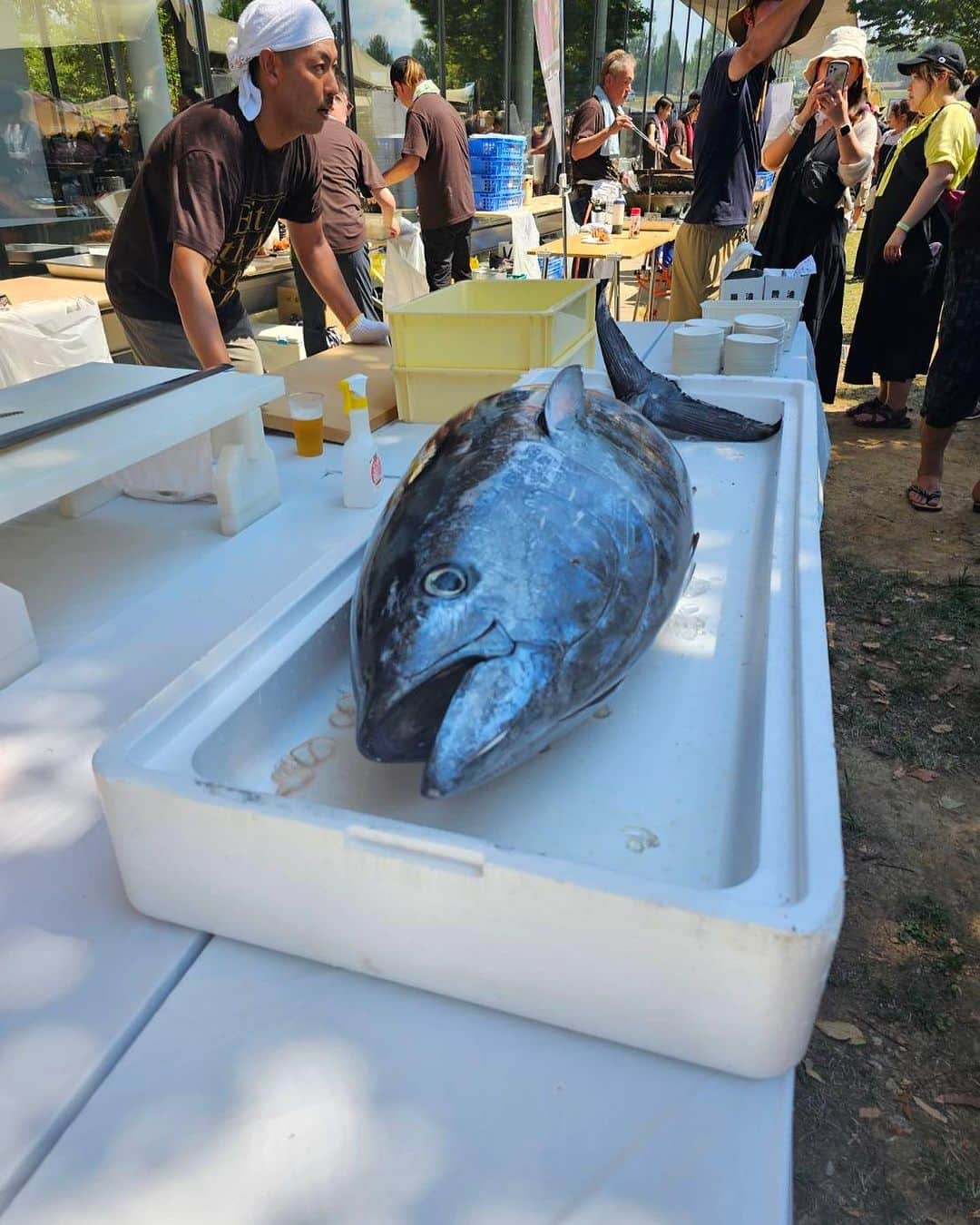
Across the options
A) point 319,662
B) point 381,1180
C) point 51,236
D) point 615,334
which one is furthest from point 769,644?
point 51,236

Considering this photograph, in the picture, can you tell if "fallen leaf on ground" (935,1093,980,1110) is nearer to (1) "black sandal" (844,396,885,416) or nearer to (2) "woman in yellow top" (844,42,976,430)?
(2) "woman in yellow top" (844,42,976,430)

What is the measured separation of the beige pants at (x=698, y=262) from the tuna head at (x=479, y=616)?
4502mm

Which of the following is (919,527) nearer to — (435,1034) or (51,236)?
(435,1034)

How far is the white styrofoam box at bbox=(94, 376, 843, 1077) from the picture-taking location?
779 mm

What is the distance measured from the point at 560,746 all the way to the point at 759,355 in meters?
2.34

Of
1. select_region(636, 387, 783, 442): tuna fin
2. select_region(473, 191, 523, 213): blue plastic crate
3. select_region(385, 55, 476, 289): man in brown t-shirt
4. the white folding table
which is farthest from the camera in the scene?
select_region(473, 191, 523, 213): blue plastic crate

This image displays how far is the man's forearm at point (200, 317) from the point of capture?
2.48 m

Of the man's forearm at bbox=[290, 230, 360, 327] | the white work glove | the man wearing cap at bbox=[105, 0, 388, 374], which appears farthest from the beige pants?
the man wearing cap at bbox=[105, 0, 388, 374]

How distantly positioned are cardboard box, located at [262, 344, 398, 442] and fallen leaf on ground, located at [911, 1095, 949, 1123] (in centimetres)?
236

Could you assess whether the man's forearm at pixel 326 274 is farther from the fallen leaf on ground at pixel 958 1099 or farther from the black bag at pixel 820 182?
the fallen leaf on ground at pixel 958 1099

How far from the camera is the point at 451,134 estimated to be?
19.0ft

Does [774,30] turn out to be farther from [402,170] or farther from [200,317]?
[200,317]

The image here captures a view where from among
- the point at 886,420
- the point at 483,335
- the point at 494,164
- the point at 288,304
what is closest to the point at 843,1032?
the point at 483,335

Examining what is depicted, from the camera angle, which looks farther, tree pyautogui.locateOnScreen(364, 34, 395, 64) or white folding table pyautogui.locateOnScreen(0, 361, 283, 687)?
→ tree pyautogui.locateOnScreen(364, 34, 395, 64)
